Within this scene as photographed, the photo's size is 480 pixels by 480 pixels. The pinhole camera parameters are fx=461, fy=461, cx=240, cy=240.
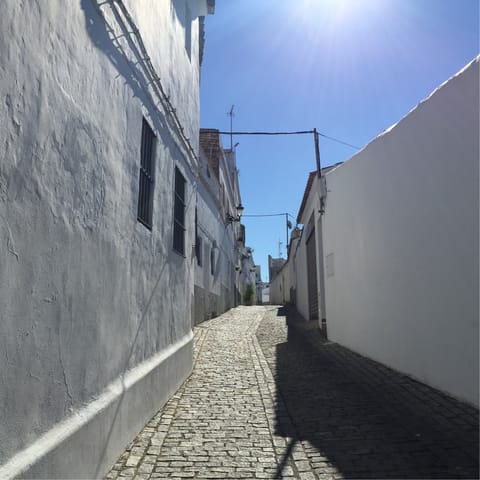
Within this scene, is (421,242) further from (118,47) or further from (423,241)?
(118,47)

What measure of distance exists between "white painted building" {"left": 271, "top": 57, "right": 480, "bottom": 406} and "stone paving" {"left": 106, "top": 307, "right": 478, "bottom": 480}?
1.53 ft

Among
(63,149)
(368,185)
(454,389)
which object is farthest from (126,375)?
(368,185)

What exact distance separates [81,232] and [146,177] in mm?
1916

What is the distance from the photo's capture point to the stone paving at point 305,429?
359 cm

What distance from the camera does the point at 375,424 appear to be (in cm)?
456

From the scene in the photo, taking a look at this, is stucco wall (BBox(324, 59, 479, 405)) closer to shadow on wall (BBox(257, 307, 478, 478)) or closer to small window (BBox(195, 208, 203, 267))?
shadow on wall (BBox(257, 307, 478, 478))

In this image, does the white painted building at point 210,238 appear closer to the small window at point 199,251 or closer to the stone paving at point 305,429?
the small window at point 199,251

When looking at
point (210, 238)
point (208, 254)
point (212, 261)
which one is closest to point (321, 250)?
point (208, 254)

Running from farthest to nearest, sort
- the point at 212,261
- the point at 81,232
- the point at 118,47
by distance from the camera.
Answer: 1. the point at 212,261
2. the point at 118,47
3. the point at 81,232

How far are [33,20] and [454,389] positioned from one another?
5.07 meters

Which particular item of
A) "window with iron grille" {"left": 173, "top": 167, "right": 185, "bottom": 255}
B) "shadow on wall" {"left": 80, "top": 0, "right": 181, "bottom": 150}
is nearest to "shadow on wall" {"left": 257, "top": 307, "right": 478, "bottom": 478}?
"window with iron grille" {"left": 173, "top": 167, "right": 185, "bottom": 255}

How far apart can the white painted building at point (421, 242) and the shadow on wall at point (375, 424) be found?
337 millimetres

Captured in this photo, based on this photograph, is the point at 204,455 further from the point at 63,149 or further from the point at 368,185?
the point at 368,185

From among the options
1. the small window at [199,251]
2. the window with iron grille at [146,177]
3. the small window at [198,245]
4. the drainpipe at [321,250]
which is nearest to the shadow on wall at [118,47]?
the window with iron grille at [146,177]
